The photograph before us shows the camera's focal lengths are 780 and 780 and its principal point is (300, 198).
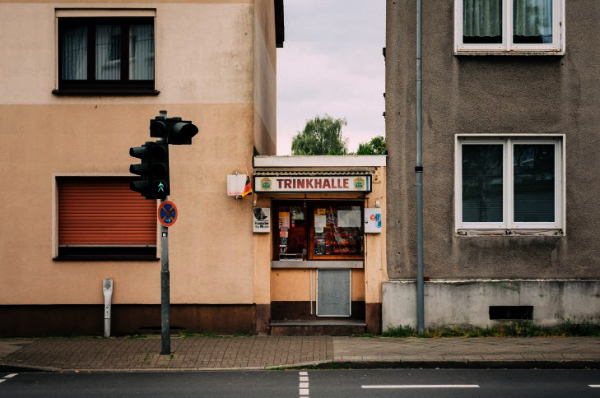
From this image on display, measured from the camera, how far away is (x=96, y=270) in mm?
14328

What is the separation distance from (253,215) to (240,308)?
1.72 meters

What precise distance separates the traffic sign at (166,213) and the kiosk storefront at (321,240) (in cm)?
224

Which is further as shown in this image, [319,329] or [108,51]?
[108,51]

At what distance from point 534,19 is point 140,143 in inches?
300

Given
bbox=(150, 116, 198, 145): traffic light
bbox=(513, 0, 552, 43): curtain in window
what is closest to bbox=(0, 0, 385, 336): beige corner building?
bbox=(150, 116, 198, 145): traffic light

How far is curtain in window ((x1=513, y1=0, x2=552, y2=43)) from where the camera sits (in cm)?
1436

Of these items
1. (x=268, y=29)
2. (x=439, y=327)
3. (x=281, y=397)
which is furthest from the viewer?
(x=268, y=29)

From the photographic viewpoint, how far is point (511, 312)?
46.5 ft

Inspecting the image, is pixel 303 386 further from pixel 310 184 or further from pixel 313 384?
pixel 310 184

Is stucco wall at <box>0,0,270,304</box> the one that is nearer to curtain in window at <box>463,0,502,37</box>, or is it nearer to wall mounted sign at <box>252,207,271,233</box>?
wall mounted sign at <box>252,207,271,233</box>

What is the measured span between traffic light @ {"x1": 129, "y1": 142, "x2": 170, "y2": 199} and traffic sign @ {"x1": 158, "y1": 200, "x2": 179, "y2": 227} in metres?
0.27

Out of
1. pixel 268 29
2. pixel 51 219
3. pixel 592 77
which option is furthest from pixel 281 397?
pixel 268 29

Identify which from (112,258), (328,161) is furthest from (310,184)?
(112,258)

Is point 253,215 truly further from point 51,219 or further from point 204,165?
point 51,219
